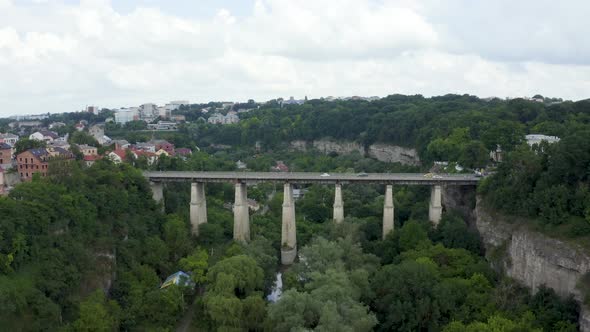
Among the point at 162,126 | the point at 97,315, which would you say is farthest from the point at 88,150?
the point at 162,126

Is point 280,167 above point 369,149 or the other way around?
the other way around

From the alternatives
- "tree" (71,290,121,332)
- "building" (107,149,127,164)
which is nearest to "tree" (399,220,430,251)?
"tree" (71,290,121,332)

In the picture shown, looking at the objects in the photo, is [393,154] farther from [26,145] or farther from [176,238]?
[26,145]

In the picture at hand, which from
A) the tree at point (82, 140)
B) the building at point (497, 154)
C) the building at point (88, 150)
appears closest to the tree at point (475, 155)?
the building at point (497, 154)

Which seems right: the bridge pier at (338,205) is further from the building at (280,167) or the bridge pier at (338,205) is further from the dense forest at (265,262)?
the building at (280,167)

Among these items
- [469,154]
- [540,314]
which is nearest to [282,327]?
[540,314]
